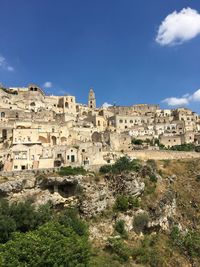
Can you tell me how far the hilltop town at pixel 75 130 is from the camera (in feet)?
149

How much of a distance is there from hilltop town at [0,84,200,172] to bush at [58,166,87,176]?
1628 mm

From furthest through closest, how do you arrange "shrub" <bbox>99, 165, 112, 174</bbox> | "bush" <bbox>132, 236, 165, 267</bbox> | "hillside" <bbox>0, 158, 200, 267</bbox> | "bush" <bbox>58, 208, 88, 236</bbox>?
"shrub" <bbox>99, 165, 112, 174</bbox>, "hillside" <bbox>0, 158, 200, 267</bbox>, "bush" <bbox>132, 236, 165, 267</bbox>, "bush" <bbox>58, 208, 88, 236</bbox>

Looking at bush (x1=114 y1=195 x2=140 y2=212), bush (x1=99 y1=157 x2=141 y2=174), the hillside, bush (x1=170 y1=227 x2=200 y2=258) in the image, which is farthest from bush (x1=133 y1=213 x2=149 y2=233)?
bush (x1=99 y1=157 x2=141 y2=174)

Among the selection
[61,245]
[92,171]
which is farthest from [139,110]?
[61,245]

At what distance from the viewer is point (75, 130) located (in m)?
56.5

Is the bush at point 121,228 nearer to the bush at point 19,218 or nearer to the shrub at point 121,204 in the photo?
the shrub at point 121,204

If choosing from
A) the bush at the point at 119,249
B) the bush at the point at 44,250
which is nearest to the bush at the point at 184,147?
the bush at the point at 119,249

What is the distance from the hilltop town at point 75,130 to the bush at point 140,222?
860 cm

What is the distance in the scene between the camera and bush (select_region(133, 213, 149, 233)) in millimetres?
38906

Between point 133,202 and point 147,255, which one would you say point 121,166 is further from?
point 147,255

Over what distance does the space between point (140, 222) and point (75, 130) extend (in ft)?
70.2

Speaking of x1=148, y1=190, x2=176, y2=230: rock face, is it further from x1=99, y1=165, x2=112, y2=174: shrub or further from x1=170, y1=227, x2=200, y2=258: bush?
x1=99, y1=165, x2=112, y2=174: shrub

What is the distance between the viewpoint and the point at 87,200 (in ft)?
127

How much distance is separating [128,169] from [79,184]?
22.0 feet
